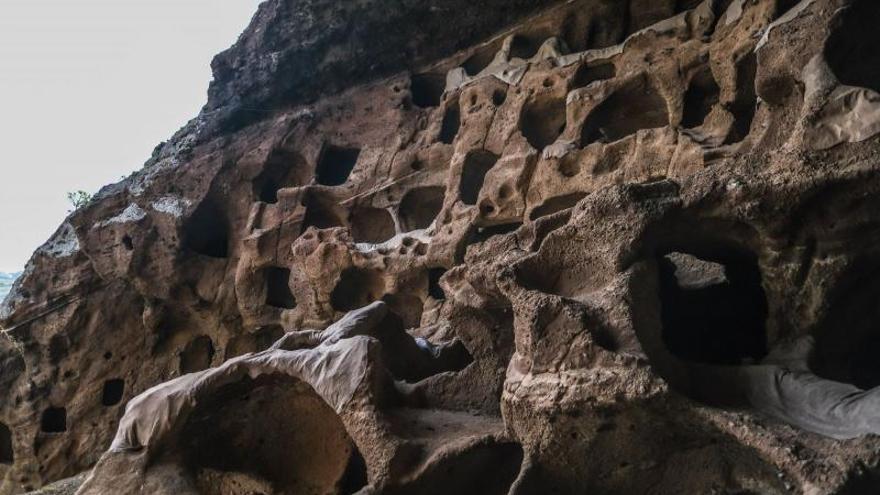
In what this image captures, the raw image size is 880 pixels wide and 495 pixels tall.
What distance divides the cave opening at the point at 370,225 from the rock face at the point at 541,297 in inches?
1.5

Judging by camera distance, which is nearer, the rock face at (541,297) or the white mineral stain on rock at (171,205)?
the rock face at (541,297)

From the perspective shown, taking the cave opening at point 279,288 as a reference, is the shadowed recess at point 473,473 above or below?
below

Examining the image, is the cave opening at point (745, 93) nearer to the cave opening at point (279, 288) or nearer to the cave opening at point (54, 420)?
the cave opening at point (279, 288)

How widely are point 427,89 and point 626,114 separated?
4.29 m

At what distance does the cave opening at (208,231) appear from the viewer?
1070 cm

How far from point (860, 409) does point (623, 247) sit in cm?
129

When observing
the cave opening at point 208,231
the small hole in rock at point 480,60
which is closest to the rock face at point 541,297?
the small hole in rock at point 480,60

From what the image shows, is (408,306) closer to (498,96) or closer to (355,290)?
(355,290)

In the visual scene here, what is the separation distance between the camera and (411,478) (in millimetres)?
3367

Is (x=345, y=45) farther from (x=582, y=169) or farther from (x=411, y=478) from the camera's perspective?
(x=411, y=478)

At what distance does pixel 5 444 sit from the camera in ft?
35.7

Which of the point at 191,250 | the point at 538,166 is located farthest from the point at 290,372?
the point at 191,250

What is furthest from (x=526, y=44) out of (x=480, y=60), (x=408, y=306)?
(x=408, y=306)

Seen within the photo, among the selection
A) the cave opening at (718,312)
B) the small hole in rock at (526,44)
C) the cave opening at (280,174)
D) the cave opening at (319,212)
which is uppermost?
the small hole in rock at (526,44)
